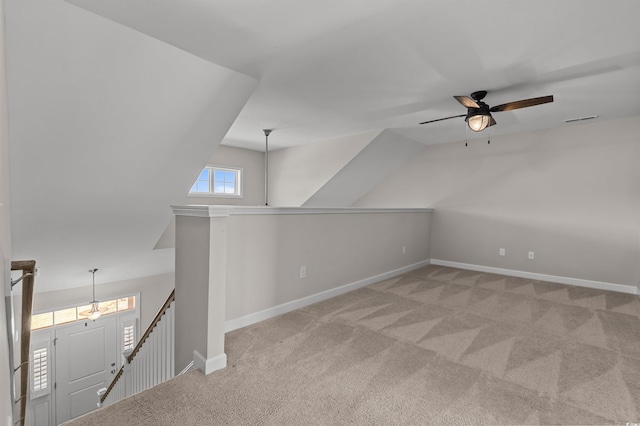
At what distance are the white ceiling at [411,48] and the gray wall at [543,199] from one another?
654 mm

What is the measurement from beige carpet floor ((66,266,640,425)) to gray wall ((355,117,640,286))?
118cm

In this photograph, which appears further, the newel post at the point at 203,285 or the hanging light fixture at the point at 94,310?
the hanging light fixture at the point at 94,310

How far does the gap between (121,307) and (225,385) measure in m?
5.22

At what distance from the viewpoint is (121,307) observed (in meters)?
6.09

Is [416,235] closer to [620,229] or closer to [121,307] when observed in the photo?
[620,229]

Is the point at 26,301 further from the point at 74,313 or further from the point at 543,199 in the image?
the point at 543,199

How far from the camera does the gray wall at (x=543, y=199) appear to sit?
4.30 m

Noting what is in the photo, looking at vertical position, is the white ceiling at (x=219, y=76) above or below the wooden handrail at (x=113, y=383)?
above

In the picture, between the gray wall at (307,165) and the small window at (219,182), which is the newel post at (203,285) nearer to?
the gray wall at (307,165)

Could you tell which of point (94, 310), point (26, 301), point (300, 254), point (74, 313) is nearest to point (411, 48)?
point (300, 254)

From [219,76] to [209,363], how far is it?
250 cm

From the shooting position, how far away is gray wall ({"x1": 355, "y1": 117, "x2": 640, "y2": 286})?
4.30 metres

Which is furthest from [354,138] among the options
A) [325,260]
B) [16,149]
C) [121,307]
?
[121,307]

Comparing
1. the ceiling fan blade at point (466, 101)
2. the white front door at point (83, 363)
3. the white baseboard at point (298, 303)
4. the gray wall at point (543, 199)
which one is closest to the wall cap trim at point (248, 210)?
the white baseboard at point (298, 303)
